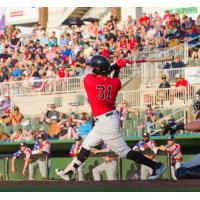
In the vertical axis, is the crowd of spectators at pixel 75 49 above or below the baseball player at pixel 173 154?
above

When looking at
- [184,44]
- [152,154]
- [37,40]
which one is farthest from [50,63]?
[152,154]

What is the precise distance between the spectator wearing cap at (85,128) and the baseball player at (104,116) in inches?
230

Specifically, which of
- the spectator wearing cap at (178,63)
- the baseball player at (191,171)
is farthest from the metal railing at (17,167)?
the baseball player at (191,171)

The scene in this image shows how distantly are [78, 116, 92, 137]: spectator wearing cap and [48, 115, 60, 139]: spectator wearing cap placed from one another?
0.60 m

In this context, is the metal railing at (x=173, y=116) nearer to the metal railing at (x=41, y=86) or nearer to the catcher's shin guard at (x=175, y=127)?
the metal railing at (x=41, y=86)

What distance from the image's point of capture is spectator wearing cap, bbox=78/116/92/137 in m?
17.8

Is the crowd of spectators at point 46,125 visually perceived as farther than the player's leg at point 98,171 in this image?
Yes

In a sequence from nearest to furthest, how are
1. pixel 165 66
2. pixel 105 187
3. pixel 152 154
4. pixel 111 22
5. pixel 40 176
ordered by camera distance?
1. pixel 105 187
2. pixel 152 154
3. pixel 40 176
4. pixel 165 66
5. pixel 111 22

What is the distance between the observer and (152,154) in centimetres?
1530

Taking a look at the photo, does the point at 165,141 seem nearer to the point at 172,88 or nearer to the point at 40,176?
the point at 172,88

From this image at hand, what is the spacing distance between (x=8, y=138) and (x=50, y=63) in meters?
2.42

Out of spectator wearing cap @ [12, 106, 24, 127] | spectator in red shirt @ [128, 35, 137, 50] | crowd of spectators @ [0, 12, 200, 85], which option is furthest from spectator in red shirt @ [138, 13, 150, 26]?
spectator wearing cap @ [12, 106, 24, 127]

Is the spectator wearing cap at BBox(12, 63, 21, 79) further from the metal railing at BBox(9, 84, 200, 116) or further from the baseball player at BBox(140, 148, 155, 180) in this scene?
the baseball player at BBox(140, 148, 155, 180)

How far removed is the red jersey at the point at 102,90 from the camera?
1180cm
